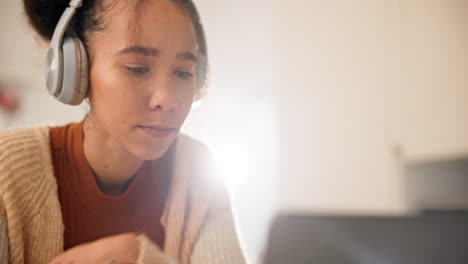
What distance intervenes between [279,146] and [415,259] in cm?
72

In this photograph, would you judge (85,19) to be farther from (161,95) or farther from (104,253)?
(104,253)

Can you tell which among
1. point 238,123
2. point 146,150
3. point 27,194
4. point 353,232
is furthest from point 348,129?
point 27,194

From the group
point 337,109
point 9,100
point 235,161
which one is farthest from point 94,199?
point 337,109

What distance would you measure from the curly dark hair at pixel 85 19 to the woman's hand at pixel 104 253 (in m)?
0.23

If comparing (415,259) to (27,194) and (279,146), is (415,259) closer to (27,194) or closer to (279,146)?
(27,194)

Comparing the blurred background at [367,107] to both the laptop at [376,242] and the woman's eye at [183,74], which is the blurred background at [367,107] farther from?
the woman's eye at [183,74]

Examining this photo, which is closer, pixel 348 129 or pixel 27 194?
pixel 27 194

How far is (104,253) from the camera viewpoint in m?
Result: 0.46

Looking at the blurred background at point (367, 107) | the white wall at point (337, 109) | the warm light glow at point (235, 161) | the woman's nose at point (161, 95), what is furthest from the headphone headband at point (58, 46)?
the white wall at point (337, 109)

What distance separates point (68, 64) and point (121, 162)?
15 centimetres

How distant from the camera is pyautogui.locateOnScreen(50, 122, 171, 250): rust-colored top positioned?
1.62ft

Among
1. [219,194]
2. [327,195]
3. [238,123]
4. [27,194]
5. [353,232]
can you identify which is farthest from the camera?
[327,195]

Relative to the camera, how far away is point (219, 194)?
0.57 m

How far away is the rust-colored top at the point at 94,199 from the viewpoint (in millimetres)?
493
